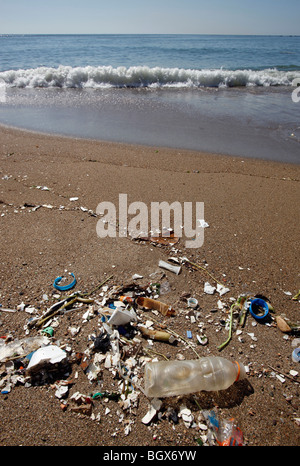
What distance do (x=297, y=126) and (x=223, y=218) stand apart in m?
5.28

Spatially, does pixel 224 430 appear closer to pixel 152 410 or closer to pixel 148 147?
pixel 152 410

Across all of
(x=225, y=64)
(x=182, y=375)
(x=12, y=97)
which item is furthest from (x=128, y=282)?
(x=225, y=64)

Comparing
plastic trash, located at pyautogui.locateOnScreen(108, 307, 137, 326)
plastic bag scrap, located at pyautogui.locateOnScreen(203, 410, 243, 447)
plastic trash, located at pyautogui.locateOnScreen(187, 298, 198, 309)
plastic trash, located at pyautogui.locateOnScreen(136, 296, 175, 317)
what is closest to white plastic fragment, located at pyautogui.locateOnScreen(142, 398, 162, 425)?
plastic bag scrap, located at pyautogui.locateOnScreen(203, 410, 243, 447)

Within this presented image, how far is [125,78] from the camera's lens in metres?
11.7

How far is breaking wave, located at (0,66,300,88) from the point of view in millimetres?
11523

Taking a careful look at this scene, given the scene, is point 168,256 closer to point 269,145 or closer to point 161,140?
point 161,140

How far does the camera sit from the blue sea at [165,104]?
6375 millimetres

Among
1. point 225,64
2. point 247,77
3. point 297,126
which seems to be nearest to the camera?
point 297,126

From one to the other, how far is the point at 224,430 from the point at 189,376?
1.26 feet

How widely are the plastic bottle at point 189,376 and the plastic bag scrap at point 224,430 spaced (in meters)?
0.19

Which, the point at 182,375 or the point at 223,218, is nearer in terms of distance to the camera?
the point at 182,375

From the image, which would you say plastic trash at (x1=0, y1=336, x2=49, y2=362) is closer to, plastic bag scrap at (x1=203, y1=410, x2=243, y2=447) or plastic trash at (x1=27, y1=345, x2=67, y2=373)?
plastic trash at (x1=27, y1=345, x2=67, y2=373)

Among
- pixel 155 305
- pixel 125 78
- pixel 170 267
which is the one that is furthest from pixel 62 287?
pixel 125 78
